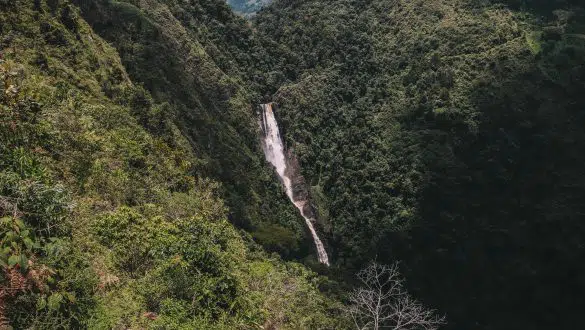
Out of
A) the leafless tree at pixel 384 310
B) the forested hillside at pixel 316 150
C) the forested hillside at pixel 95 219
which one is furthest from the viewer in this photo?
the leafless tree at pixel 384 310

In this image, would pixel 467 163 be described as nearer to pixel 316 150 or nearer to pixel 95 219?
pixel 316 150

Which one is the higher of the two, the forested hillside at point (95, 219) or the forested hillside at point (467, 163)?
the forested hillside at point (95, 219)

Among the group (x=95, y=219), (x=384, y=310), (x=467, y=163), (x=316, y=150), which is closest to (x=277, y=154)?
(x=316, y=150)

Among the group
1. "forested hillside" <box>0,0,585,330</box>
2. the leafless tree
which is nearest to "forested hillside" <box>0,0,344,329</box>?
"forested hillside" <box>0,0,585,330</box>

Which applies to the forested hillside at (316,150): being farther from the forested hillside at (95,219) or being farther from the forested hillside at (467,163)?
the forested hillside at (467,163)

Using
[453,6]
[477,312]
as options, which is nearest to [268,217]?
[477,312]

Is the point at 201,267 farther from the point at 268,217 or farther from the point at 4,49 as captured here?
the point at 268,217

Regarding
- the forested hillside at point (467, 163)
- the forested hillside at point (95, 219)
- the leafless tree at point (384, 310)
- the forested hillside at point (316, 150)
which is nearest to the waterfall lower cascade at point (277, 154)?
the forested hillside at point (316, 150)
